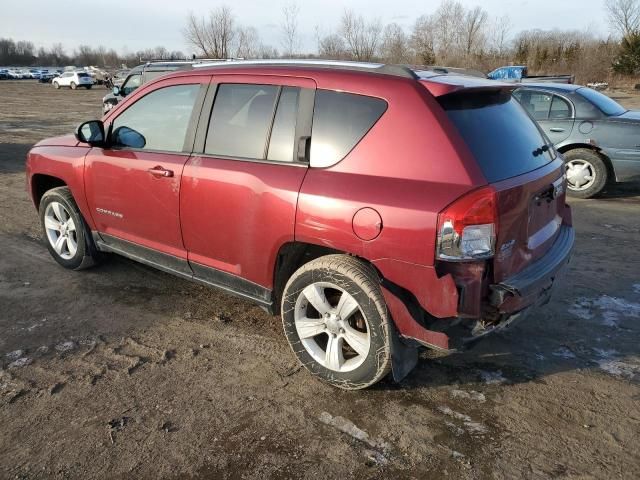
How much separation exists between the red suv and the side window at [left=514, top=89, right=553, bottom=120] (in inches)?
206

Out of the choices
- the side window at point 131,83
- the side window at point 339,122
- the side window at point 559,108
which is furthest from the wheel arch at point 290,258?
the side window at point 131,83

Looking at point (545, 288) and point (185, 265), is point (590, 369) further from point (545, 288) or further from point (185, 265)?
point (185, 265)

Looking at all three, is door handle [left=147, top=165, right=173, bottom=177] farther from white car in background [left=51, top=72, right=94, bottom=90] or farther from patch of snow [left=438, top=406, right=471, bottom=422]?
white car in background [left=51, top=72, right=94, bottom=90]

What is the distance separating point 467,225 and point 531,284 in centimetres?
62

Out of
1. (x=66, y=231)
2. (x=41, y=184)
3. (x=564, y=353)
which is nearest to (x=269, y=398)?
(x=564, y=353)

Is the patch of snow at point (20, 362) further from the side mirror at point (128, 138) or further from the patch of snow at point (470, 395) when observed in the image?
the patch of snow at point (470, 395)

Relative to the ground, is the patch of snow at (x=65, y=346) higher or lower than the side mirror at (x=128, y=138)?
lower

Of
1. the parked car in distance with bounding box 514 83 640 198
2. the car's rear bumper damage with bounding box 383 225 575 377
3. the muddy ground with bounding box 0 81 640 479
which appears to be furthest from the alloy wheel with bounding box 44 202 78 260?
the parked car in distance with bounding box 514 83 640 198

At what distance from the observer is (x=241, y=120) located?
3.43m

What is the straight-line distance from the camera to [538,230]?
3.08m

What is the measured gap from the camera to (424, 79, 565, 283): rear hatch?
269cm

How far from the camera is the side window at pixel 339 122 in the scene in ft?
9.45

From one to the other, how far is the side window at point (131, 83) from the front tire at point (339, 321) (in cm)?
1361

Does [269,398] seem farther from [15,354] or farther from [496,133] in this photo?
[496,133]
